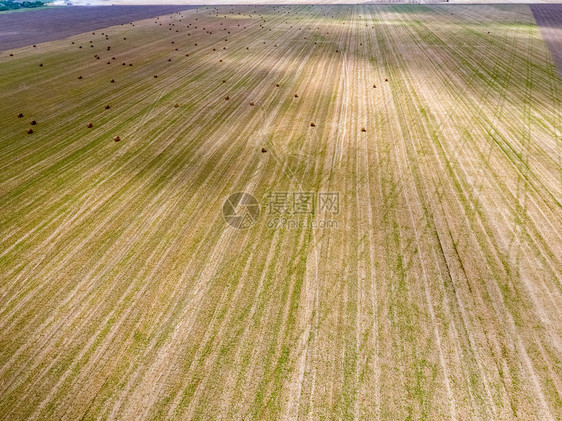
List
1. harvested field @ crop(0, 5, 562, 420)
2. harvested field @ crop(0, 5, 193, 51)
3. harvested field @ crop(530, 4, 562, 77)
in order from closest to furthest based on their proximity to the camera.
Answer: harvested field @ crop(0, 5, 562, 420)
harvested field @ crop(530, 4, 562, 77)
harvested field @ crop(0, 5, 193, 51)

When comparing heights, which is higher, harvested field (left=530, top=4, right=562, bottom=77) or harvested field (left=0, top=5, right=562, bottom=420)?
harvested field (left=530, top=4, right=562, bottom=77)

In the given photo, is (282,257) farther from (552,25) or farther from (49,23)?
(49,23)

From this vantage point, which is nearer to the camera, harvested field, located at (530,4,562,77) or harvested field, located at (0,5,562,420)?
harvested field, located at (0,5,562,420)

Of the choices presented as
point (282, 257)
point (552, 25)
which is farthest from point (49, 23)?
point (552, 25)

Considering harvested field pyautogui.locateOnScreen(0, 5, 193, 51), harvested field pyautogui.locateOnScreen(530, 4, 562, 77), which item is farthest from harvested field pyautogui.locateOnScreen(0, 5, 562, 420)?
harvested field pyautogui.locateOnScreen(0, 5, 193, 51)

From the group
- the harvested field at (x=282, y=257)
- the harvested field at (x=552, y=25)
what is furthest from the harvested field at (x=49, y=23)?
the harvested field at (x=552, y=25)

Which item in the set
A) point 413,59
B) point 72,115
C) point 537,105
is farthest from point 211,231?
point 413,59

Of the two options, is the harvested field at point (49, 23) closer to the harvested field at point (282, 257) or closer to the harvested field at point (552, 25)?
the harvested field at point (282, 257)

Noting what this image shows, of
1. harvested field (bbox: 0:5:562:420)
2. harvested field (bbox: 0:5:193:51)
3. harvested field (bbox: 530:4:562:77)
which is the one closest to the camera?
harvested field (bbox: 0:5:562:420)

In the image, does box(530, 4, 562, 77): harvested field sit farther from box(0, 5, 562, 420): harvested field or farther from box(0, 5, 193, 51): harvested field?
box(0, 5, 193, 51): harvested field
